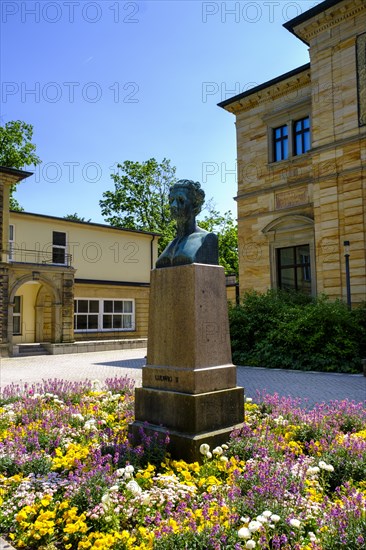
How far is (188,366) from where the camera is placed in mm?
5312

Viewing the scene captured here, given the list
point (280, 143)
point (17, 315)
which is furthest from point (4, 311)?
point (280, 143)

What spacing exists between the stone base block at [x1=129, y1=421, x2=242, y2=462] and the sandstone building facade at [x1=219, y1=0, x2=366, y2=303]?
1365 centimetres

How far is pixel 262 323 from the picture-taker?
17.0m

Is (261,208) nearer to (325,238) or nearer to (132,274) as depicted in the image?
(325,238)

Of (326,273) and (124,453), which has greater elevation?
(326,273)

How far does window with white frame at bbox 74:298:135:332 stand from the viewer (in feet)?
97.1

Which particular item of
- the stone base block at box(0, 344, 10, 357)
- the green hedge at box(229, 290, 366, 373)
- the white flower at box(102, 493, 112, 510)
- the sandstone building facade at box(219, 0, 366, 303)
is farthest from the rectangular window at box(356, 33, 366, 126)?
the stone base block at box(0, 344, 10, 357)

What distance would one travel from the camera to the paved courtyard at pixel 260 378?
9.97 m

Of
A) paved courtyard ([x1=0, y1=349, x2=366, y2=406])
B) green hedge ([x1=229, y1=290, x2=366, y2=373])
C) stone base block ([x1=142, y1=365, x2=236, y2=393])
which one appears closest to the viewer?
stone base block ([x1=142, y1=365, x2=236, y2=393])

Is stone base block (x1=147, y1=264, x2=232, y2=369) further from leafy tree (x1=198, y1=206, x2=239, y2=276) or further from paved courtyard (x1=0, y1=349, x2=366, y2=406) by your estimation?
leafy tree (x1=198, y1=206, x2=239, y2=276)

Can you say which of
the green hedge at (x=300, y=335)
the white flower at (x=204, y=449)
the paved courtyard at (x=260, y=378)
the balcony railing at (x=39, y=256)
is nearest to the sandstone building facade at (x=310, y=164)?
the green hedge at (x=300, y=335)

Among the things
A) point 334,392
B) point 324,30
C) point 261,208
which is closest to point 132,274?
point 261,208

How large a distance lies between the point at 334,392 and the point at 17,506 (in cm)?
786

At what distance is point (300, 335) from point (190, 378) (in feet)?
34.4
